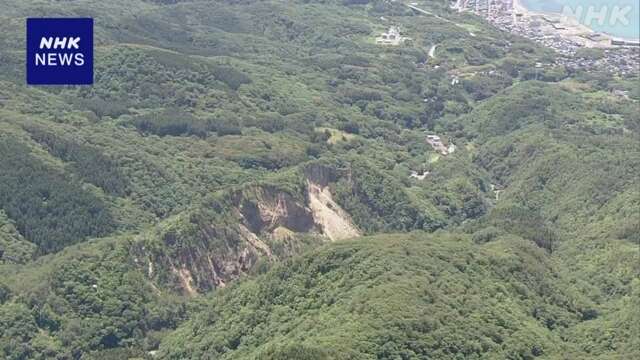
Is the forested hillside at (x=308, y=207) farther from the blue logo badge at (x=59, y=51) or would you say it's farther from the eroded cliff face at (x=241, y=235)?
the blue logo badge at (x=59, y=51)

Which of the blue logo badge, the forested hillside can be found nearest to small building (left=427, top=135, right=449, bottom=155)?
the forested hillside

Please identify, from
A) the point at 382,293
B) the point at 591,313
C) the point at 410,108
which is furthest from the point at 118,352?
the point at 410,108

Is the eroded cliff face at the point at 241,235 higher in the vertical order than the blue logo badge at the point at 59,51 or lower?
lower

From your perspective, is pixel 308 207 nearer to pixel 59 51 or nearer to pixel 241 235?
pixel 241 235

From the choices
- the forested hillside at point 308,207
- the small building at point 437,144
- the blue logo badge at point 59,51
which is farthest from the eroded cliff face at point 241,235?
the blue logo badge at point 59,51

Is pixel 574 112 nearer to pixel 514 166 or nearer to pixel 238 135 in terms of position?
pixel 514 166

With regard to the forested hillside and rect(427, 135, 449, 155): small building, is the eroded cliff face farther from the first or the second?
rect(427, 135, 449, 155): small building
